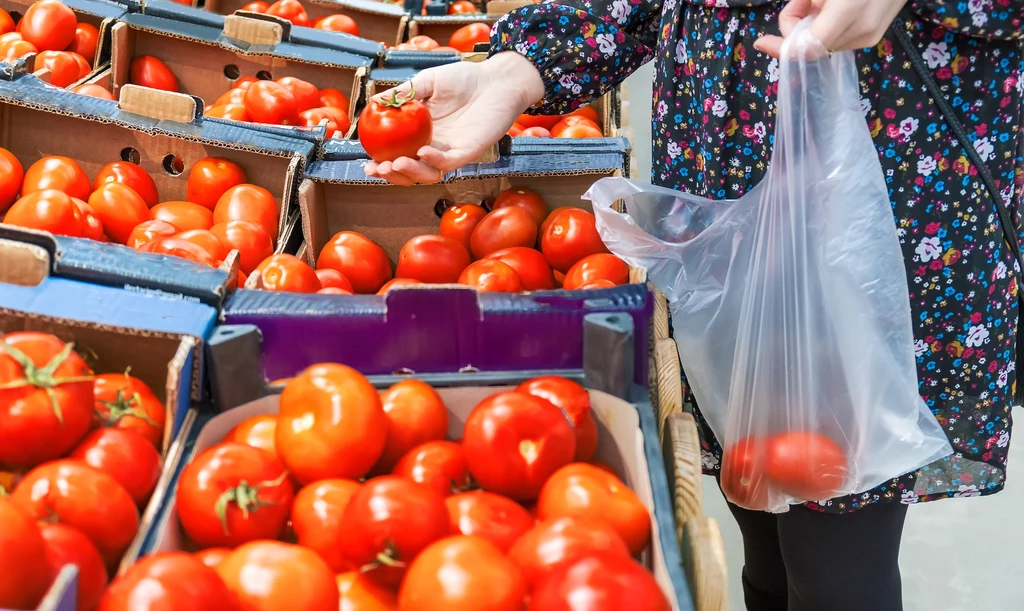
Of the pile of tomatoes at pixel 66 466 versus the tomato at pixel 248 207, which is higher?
the tomato at pixel 248 207

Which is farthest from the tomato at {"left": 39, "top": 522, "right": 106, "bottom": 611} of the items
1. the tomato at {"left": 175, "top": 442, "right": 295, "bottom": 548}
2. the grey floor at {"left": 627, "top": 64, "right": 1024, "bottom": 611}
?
the grey floor at {"left": 627, "top": 64, "right": 1024, "bottom": 611}

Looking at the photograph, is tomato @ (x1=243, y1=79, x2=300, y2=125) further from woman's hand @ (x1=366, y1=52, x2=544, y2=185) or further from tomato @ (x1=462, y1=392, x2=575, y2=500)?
tomato @ (x1=462, y1=392, x2=575, y2=500)

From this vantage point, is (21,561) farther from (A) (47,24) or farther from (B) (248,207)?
(A) (47,24)

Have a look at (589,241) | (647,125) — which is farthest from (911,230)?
(647,125)

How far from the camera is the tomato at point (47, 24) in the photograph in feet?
8.16

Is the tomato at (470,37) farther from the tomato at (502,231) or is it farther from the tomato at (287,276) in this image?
the tomato at (287,276)

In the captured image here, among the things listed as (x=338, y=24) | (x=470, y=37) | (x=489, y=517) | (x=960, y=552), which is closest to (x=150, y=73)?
(x=338, y=24)

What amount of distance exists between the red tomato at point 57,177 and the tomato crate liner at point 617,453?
3.27ft

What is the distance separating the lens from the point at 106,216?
1.82 metres

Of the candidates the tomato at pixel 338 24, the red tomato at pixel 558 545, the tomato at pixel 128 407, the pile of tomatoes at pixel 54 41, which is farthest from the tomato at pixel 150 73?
the red tomato at pixel 558 545

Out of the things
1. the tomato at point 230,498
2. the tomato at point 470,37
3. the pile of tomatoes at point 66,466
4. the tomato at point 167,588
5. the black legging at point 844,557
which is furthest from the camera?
the tomato at point 470,37

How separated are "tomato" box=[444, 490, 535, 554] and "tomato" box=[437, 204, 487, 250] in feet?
2.99

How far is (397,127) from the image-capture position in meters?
1.45

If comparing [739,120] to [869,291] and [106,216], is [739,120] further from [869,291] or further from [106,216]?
[106,216]
